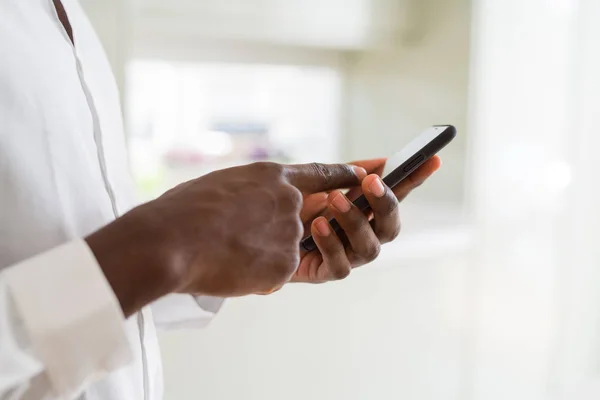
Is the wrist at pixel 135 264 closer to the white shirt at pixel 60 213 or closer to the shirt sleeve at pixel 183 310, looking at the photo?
the white shirt at pixel 60 213

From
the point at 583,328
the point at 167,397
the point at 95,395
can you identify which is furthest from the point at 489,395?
the point at 95,395

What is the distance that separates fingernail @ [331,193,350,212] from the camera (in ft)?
1.87

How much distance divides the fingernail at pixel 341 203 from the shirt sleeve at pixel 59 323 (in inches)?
10.3

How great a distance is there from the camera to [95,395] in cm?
47

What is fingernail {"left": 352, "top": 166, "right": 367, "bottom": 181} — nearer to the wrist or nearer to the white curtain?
the wrist

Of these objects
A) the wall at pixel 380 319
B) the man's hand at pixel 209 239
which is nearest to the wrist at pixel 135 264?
the man's hand at pixel 209 239

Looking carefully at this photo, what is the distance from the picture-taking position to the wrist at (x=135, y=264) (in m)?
0.36

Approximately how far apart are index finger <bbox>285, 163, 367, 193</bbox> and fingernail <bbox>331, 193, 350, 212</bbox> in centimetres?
1

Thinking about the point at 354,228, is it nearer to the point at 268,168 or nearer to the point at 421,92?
the point at 268,168

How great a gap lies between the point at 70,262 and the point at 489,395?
1.18 metres

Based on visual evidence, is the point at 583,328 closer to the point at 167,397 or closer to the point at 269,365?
the point at 269,365

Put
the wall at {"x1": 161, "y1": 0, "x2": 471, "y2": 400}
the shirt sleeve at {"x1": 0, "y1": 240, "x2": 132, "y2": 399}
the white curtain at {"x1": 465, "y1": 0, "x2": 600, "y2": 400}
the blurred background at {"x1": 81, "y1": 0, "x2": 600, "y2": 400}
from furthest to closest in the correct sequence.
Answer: the white curtain at {"x1": 465, "y1": 0, "x2": 600, "y2": 400} → the blurred background at {"x1": 81, "y1": 0, "x2": 600, "y2": 400} → the wall at {"x1": 161, "y1": 0, "x2": 471, "y2": 400} → the shirt sleeve at {"x1": 0, "y1": 240, "x2": 132, "y2": 399}

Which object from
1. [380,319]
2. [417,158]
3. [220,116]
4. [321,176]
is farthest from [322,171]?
[220,116]

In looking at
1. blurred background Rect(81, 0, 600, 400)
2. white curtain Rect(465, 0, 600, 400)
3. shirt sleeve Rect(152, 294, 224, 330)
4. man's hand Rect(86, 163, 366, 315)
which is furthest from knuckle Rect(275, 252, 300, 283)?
white curtain Rect(465, 0, 600, 400)
